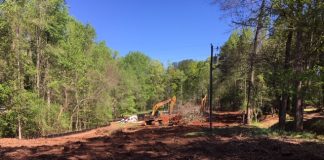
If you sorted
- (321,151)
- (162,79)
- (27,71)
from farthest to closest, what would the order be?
(162,79) → (27,71) → (321,151)

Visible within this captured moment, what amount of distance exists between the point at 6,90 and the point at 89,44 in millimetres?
22010

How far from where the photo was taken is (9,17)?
2412 centimetres

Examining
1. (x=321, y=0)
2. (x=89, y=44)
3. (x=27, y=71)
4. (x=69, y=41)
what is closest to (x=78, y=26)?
(x=89, y=44)

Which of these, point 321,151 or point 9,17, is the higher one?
point 9,17

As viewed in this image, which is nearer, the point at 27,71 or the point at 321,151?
the point at 321,151

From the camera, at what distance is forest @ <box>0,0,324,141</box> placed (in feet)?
49.9

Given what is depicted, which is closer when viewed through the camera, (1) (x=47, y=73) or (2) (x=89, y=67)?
(1) (x=47, y=73)

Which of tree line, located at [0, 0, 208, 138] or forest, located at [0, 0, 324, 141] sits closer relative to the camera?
forest, located at [0, 0, 324, 141]

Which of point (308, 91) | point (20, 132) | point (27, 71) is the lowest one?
point (20, 132)

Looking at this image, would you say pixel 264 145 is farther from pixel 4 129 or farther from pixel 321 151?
pixel 4 129

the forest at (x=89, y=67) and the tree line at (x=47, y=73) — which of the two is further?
the tree line at (x=47, y=73)

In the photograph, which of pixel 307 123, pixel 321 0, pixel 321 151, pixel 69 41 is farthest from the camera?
pixel 69 41

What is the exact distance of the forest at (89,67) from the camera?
15211mm

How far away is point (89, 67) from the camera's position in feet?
127
